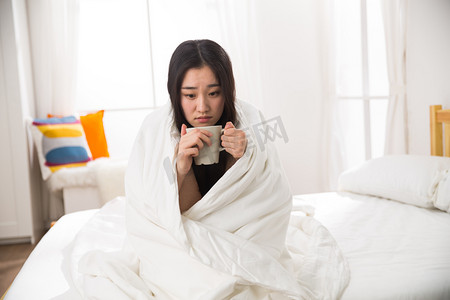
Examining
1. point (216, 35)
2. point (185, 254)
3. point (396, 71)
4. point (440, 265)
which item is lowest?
point (440, 265)

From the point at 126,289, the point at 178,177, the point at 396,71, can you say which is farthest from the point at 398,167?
the point at 126,289

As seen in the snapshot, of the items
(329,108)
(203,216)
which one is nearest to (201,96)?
(203,216)

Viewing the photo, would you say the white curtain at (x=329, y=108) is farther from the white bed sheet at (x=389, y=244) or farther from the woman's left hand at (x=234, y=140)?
the woman's left hand at (x=234, y=140)

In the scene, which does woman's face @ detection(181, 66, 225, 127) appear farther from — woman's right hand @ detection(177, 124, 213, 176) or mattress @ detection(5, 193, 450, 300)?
mattress @ detection(5, 193, 450, 300)

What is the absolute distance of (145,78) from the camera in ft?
13.0

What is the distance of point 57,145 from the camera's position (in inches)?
135

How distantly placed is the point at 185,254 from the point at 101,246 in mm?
547

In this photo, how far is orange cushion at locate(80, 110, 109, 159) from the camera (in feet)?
11.8

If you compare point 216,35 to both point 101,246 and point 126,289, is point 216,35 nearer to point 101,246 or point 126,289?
point 101,246

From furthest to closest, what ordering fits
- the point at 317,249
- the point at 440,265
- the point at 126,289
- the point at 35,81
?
the point at 35,81, the point at 317,249, the point at 440,265, the point at 126,289

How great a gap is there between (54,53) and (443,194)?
3.18 m

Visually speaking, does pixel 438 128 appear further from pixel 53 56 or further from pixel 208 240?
pixel 53 56

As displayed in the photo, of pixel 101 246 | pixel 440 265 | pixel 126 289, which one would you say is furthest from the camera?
pixel 101 246

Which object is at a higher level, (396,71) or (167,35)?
(167,35)
